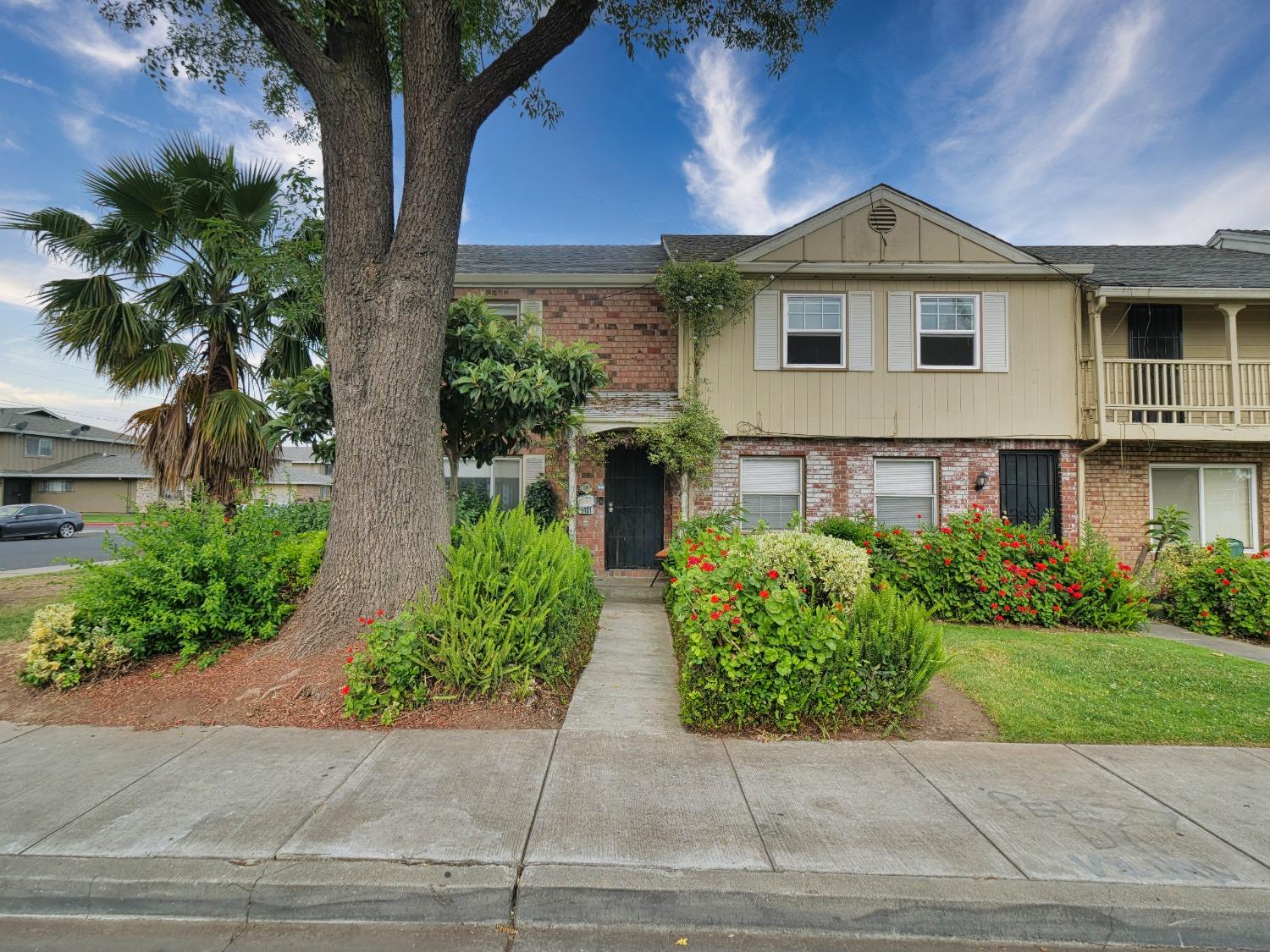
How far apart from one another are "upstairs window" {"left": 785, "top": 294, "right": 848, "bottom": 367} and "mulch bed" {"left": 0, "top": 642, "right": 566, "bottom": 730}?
791 cm

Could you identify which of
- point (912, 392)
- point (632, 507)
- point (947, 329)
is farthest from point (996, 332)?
point (632, 507)

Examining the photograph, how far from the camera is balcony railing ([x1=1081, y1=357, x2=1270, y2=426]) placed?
1009 cm

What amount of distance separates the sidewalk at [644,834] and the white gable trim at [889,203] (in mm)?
8549

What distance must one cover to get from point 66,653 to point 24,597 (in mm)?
5877

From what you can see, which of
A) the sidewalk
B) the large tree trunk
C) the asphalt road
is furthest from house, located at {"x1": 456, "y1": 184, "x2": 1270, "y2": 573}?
the asphalt road

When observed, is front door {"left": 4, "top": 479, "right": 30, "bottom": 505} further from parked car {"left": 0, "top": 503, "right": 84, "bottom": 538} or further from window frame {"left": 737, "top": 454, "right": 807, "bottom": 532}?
window frame {"left": 737, "top": 454, "right": 807, "bottom": 532}

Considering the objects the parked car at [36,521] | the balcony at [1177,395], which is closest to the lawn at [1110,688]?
the balcony at [1177,395]

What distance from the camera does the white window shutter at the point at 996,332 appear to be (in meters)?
10.4

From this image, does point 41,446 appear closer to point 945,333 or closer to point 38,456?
point 38,456

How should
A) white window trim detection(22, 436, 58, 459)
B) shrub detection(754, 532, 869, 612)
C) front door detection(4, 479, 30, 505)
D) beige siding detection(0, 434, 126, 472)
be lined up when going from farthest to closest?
white window trim detection(22, 436, 58, 459) < beige siding detection(0, 434, 126, 472) < front door detection(4, 479, 30, 505) < shrub detection(754, 532, 869, 612)

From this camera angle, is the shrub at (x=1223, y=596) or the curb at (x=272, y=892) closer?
the curb at (x=272, y=892)

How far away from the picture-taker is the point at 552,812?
10.1 feet

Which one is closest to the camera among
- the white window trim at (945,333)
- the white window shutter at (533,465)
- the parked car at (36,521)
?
the white window trim at (945,333)

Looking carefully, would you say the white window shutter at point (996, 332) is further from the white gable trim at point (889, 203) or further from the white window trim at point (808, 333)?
the white window trim at point (808, 333)
